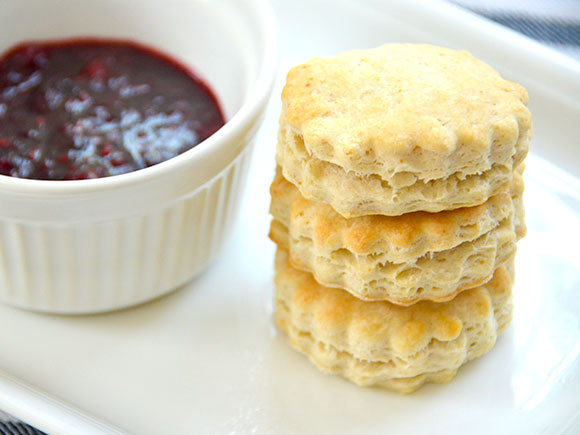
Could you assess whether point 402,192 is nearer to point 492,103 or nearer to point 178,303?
point 492,103

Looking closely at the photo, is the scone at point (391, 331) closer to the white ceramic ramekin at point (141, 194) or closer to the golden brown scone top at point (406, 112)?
the white ceramic ramekin at point (141, 194)

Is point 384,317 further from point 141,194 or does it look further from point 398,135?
point 141,194

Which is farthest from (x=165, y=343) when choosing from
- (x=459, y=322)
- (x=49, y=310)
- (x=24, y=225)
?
(x=459, y=322)

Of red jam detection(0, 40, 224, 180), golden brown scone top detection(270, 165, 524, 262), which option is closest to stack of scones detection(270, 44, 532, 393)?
golden brown scone top detection(270, 165, 524, 262)

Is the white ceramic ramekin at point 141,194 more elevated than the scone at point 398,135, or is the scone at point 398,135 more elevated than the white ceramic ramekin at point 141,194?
the scone at point 398,135

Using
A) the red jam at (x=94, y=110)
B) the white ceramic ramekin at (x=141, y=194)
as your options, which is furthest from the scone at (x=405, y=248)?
the red jam at (x=94, y=110)

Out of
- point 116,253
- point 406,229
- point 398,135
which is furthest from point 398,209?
point 116,253
